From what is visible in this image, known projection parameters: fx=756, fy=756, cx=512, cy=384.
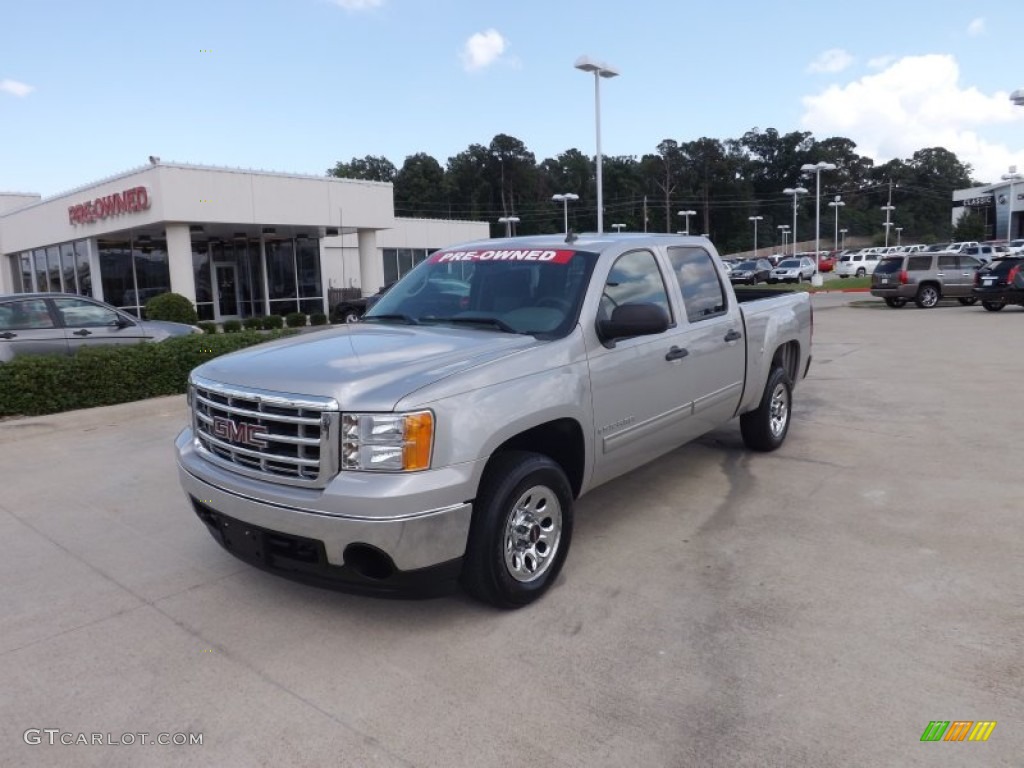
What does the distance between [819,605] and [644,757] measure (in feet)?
5.26

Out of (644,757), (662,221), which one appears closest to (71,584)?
(644,757)

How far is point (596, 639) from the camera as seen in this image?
362 cm

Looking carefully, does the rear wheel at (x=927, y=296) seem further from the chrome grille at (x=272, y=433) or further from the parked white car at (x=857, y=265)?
the parked white car at (x=857, y=265)

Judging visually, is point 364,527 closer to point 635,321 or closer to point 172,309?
point 635,321

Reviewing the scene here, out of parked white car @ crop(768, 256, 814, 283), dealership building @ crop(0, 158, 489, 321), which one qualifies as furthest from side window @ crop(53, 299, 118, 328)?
parked white car @ crop(768, 256, 814, 283)

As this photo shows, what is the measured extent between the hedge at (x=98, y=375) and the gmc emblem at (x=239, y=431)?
631 centimetres

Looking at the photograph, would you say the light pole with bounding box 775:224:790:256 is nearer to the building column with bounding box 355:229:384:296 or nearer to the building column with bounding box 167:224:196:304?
the building column with bounding box 355:229:384:296

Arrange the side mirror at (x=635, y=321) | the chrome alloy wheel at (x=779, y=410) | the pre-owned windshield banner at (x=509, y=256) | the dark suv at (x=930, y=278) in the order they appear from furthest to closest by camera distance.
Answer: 1. the dark suv at (x=930, y=278)
2. the chrome alloy wheel at (x=779, y=410)
3. the pre-owned windshield banner at (x=509, y=256)
4. the side mirror at (x=635, y=321)

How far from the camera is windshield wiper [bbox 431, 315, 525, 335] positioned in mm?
4367

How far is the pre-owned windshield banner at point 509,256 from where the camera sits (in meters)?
4.73

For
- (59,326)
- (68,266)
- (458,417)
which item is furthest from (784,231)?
(458,417)

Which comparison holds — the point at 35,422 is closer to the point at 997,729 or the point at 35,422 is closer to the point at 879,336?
the point at 997,729

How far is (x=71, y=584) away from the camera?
440 centimetres

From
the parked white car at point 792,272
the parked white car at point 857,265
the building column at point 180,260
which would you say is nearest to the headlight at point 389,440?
the building column at point 180,260
